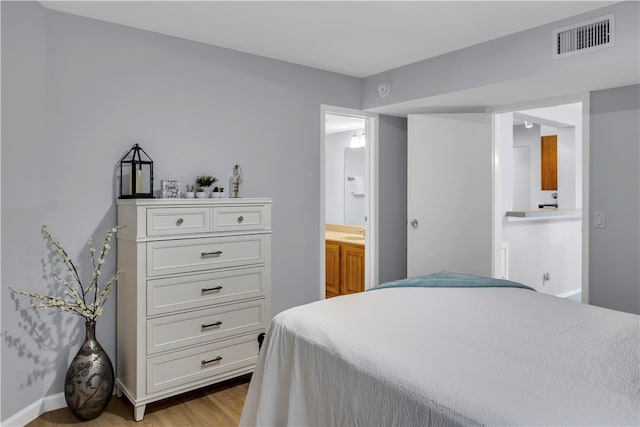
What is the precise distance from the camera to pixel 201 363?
2.77 metres

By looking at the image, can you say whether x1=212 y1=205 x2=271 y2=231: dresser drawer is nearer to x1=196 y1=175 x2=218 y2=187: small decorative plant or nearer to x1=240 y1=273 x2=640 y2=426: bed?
x1=196 y1=175 x2=218 y2=187: small decorative plant

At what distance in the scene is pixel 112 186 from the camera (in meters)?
2.81

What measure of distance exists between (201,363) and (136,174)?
1.25 m

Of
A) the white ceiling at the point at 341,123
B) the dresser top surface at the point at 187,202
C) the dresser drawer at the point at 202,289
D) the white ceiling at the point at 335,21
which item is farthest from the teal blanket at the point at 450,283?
the white ceiling at the point at 341,123

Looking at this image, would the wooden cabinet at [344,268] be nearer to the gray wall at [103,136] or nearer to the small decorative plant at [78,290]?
the gray wall at [103,136]

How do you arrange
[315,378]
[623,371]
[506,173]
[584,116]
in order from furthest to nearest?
[506,173] < [584,116] < [315,378] < [623,371]

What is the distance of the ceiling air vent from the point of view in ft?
8.20

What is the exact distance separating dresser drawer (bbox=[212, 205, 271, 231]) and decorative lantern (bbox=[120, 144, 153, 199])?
0.44 m

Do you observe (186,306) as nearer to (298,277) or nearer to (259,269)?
(259,269)

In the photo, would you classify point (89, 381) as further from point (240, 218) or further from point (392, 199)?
point (392, 199)

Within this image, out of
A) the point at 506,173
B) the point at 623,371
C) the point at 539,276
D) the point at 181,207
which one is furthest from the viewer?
the point at 539,276

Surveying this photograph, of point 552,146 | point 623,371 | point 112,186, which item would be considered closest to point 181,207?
point 112,186

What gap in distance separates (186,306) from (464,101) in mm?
2679

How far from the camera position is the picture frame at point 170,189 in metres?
2.89
